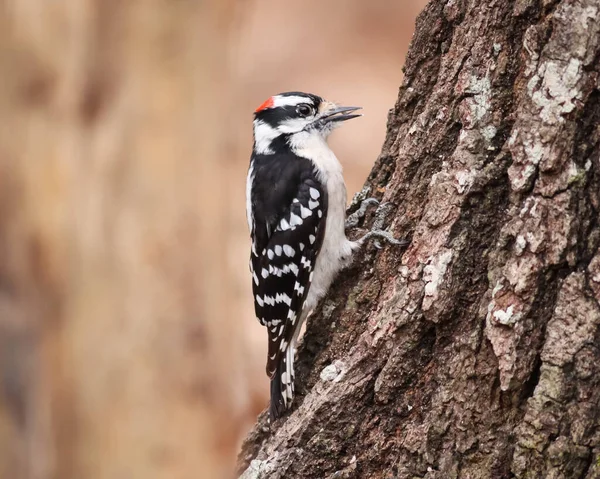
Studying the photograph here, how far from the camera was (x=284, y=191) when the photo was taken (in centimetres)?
404

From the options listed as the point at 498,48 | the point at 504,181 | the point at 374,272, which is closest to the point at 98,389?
the point at 374,272

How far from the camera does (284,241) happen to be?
3.98 meters

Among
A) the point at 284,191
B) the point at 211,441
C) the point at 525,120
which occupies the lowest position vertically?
the point at 211,441

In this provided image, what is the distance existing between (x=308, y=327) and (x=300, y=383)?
27 cm

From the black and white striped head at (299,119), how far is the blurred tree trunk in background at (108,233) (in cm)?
155

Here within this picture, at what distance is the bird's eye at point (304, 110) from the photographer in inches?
172

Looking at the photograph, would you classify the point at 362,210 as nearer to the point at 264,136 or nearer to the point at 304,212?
the point at 304,212

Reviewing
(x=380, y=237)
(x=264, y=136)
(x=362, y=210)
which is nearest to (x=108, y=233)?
(x=380, y=237)

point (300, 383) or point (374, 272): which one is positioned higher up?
point (374, 272)

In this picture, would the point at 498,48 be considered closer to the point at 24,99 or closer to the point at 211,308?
the point at 211,308

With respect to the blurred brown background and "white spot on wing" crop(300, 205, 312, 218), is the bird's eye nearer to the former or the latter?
"white spot on wing" crop(300, 205, 312, 218)

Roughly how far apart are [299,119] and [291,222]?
0.68 metres

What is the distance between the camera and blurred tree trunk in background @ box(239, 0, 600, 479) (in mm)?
2480

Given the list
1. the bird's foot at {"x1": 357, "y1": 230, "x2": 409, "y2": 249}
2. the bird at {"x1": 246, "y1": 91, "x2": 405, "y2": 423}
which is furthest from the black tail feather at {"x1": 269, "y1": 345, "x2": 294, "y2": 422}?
the bird's foot at {"x1": 357, "y1": 230, "x2": 409, "y2": 249}
